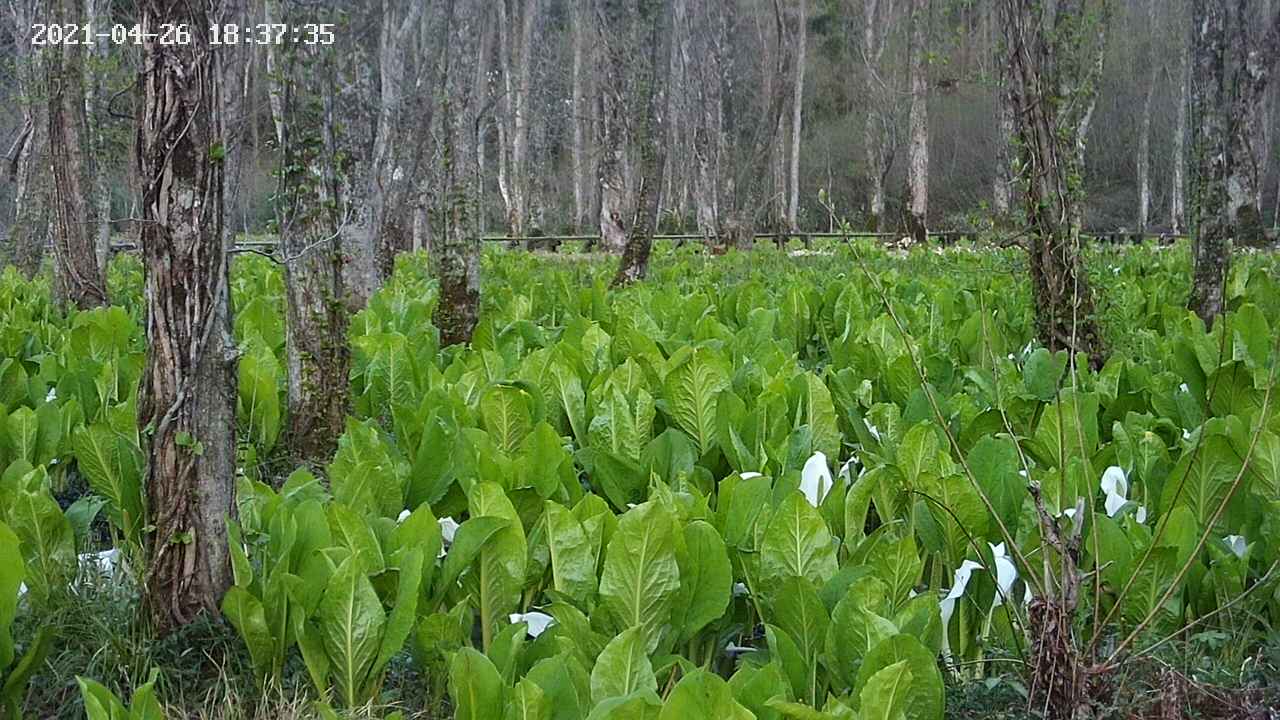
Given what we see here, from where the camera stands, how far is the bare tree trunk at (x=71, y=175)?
843 cm

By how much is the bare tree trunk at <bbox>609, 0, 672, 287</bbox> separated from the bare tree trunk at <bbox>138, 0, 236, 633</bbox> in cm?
879

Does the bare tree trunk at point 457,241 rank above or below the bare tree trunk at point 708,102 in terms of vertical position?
below

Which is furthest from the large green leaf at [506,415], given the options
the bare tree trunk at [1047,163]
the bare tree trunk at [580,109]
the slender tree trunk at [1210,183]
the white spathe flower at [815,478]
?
the bare tree trunk at [580,109]

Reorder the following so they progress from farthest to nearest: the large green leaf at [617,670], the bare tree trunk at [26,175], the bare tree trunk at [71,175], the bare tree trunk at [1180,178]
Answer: the bare tree trunk at [1180,178] → the bare tree trunk at [26,175] → the bare tree trunk at [71,175] → the large green leaf at [617,670]

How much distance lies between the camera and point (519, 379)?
4.91 metres

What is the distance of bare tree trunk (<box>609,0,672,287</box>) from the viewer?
12055 mm

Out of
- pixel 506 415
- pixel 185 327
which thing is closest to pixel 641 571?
pixel 185 327

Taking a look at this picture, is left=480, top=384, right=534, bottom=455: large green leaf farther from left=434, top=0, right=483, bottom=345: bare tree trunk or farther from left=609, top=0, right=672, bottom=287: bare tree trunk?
left=609, top=0, right=672, bottom=287: bare tree trunk

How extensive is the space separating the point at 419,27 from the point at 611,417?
829 inches

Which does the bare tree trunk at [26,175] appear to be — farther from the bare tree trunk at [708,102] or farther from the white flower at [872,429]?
the bare tree trunk at [708,102]

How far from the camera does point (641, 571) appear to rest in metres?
2.84

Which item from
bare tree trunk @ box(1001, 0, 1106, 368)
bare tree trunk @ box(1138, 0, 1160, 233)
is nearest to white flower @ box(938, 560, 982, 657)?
bare tree trunk @ box(1001, 0, 1106, 368)

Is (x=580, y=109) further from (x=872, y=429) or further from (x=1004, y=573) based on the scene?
(x=1004, y=573)

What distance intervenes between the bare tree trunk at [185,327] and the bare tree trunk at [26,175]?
29.4 feet
